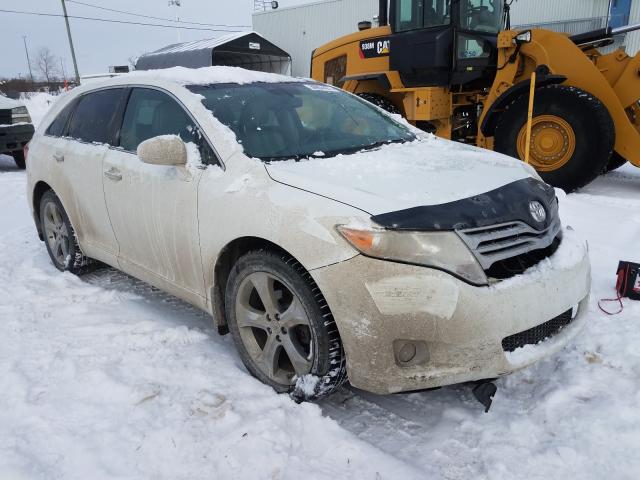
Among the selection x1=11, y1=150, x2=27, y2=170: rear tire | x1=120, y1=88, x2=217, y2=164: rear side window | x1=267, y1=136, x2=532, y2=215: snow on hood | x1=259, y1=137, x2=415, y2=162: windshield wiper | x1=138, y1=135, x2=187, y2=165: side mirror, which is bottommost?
x1=11, y1=150, x2=27, y2=170: rear tire

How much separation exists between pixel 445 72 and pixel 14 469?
23.2 ft

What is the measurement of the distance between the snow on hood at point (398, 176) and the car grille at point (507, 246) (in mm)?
210

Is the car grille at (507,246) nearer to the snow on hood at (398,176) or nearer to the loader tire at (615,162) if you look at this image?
the snow on hood at (398,176)

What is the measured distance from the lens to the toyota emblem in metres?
2.46

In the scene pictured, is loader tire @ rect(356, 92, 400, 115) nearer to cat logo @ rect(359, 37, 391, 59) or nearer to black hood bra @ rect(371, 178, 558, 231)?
cat logo @ rect(359, 37, 391, 59)

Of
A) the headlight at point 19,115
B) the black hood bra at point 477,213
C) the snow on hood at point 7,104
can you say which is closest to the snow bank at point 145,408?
the black hood bra at point 477,213

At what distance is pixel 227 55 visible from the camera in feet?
84.6

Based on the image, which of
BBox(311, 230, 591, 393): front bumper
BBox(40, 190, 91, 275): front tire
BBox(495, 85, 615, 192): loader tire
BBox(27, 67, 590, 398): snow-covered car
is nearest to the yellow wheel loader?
BBox(495, 85, 615, 192): loader tire

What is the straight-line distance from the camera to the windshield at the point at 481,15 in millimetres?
7324

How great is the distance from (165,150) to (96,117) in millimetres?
1429

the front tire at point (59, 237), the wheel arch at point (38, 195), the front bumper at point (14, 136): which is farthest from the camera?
the front bumper at point (14, 136)

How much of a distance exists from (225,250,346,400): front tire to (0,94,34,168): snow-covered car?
864 cm

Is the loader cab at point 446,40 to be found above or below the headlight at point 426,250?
above

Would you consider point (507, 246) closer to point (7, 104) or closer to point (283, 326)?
point (283, 326)
